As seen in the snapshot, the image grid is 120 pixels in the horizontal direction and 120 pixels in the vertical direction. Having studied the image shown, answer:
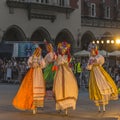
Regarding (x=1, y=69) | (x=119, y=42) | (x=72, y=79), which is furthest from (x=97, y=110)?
(x=119, y=42)

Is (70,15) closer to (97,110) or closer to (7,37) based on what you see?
(7,37)

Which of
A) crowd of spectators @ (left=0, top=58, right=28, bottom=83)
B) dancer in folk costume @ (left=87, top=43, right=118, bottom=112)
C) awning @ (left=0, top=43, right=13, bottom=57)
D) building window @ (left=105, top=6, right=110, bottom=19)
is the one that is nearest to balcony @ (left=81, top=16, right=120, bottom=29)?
building window @ (left=105, top=6, right=110, bottom=19)

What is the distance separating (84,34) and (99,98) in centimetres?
3810

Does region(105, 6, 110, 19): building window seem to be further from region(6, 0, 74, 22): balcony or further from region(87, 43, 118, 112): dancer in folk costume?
region(87, 43, 118, 112): dancer in folk costume

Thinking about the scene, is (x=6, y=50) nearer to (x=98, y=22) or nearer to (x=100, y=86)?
(x=98, y=22)

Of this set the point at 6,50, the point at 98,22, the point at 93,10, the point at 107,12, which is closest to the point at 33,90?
the point at 6,50

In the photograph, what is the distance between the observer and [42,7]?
150ft

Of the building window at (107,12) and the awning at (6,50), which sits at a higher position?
the building window at (107,12)

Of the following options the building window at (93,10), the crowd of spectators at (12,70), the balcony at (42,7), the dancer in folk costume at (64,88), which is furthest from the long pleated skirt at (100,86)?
the building window at (93,10)

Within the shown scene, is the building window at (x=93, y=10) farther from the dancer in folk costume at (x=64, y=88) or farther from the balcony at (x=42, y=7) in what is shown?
the dancer in folk costume at (x=64, y=88)

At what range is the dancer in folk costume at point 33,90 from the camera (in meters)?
13.8

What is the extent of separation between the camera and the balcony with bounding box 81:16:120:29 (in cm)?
5268

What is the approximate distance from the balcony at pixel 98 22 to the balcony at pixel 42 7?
3522 mm

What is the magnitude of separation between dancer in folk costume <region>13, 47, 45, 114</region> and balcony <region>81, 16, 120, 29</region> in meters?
38.2
